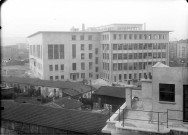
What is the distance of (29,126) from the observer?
704cm

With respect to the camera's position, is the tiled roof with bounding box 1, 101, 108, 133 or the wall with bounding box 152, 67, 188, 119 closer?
the wall with bounding box 152, 67, 188, 119

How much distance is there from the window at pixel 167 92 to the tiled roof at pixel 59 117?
9.55 feet

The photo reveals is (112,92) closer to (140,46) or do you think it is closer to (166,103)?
(166,103)

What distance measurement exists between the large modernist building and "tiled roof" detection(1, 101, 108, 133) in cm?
1671

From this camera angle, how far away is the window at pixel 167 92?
3541 mm

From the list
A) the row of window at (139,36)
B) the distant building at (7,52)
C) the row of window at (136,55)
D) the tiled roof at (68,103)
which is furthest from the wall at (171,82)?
the row of window at (136,55)

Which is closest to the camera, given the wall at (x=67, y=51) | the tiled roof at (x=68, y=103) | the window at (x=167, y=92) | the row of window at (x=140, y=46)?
the window at (x=167, y=92)

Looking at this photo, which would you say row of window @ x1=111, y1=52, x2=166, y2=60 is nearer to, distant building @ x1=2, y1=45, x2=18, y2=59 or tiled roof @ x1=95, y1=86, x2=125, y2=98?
distant building @ x1=2, y1=45, x2=18, y2=59

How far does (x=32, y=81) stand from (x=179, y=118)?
15686 millimetres

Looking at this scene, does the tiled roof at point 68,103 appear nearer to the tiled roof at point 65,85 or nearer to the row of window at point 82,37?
the tiled roof at point 65,85

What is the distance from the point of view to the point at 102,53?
26.5 meters

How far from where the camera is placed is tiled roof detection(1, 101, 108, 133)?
253 inches

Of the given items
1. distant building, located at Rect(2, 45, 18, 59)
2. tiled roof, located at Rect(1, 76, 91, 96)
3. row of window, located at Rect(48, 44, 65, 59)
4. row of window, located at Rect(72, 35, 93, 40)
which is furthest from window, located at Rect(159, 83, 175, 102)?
row of window, located at Rect(72, 35, 93, 40)

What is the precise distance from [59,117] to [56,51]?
18149 mm
